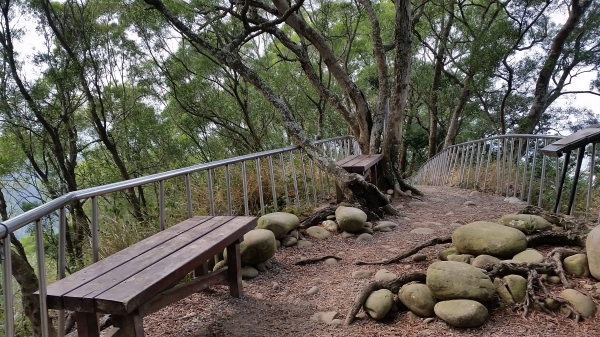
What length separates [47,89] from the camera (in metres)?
9.73

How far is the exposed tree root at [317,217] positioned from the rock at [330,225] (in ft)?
0.23

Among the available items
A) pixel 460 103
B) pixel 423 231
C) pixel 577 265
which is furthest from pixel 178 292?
pixel 460 103

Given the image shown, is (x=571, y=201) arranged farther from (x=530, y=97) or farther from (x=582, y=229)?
(x=530, y=97)

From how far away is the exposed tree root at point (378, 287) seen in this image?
2.51 meters

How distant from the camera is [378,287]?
2.63 metres

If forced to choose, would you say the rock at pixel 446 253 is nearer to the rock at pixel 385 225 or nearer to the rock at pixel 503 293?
the rock at pixel 503 293

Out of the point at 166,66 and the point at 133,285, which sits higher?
the point at 166,66

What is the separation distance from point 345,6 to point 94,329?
1109 cm

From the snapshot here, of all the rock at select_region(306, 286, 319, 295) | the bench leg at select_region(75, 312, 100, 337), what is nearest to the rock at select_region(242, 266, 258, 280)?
the rock at select_region(306, 286, 319, 295)

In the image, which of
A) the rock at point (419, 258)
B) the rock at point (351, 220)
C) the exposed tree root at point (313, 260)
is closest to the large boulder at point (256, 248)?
the exposed tree root at point (313, 260)

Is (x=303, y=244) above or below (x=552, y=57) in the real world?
below

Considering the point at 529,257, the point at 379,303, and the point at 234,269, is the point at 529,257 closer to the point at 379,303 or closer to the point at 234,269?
the point at 379,303

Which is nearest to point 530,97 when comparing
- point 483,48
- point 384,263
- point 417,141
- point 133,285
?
point 483,48

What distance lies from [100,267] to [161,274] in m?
0.44
